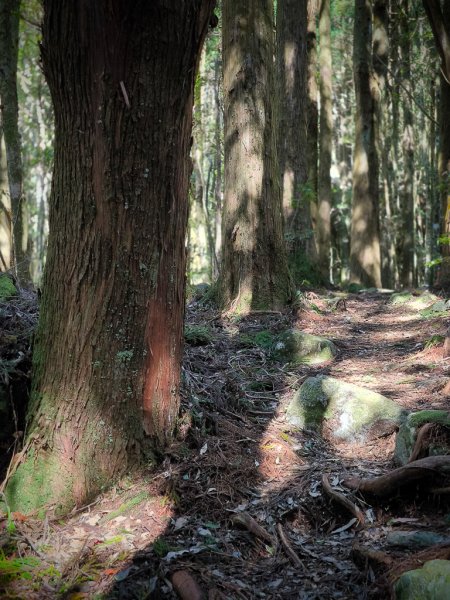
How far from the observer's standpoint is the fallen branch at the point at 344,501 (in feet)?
10.2

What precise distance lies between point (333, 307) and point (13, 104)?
254 inches

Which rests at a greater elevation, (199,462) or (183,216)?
(183,216)

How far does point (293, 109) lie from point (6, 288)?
8189 mm

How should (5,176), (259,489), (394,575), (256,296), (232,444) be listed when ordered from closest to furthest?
(394,575) → (259,489) → (232,444) → (256,296) → (5,176)

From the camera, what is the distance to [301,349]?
610 centimetres

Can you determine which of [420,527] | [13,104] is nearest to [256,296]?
[420,527]

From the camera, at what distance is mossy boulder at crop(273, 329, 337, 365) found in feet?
19.8

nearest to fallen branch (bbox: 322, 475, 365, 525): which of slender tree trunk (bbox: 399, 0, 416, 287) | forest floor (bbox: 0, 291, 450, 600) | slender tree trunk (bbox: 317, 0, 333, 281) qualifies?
forest floor (bbox: 0, 291, 450, 600)

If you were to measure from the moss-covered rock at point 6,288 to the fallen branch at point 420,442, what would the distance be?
3284 millimetres

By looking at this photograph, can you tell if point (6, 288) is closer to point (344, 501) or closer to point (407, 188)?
point (344, 501)

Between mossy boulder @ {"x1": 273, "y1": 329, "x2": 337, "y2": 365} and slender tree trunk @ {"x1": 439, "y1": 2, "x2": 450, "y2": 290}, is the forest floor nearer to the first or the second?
mossy boulder @ {"x1": 273, "y1": 329, "x2": 337, "y2": 365}

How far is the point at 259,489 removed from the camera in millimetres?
3572

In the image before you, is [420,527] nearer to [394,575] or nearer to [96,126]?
[394,575]

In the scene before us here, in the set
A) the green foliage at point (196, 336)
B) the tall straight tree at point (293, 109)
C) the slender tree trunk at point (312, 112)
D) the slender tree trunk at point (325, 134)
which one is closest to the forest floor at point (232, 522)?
the green foliage at point (196, 336)
